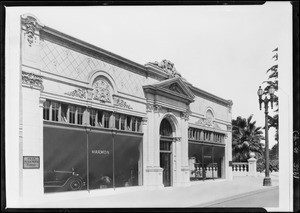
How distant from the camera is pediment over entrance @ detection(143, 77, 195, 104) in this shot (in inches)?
290

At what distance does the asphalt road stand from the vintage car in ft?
7.28

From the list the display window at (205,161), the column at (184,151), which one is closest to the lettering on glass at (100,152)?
the column at (184,151)

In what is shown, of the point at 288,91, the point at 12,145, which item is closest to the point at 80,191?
the point at 12,145

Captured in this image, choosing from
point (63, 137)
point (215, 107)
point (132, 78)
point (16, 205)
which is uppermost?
point (132, 78)

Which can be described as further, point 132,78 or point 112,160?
point 132,78

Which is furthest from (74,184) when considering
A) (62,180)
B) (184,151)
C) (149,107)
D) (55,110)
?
(184,151)

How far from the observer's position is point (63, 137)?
6.41 meters

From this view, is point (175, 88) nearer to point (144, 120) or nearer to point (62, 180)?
point (144, 120)

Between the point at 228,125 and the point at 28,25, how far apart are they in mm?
3966

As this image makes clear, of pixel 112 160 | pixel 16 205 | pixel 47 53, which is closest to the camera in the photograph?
pixel 16 205

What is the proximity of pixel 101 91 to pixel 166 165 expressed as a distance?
217 cm

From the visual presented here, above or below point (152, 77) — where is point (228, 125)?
below

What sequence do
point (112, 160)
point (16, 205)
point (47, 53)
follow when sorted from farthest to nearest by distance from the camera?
point (112, 160) → point (47, 53) → point (16, 205)

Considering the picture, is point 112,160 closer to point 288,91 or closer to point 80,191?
point 80,191
